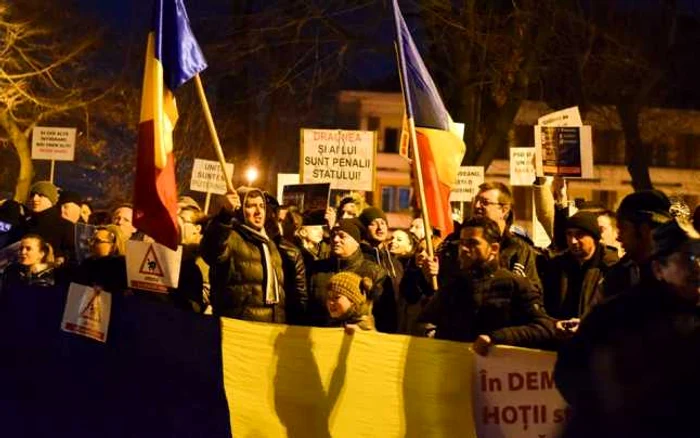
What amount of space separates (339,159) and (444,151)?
3854 millimetres

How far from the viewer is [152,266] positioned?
22.0ft

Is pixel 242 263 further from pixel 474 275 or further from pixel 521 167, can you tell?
pixel 521 167

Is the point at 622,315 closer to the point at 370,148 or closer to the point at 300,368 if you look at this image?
the point at 300,368

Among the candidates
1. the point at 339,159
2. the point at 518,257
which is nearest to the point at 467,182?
the point at 339,159

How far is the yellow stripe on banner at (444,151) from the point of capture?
7.16m

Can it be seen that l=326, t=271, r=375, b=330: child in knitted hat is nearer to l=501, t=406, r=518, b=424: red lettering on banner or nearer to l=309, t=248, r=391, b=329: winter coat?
l=309, t=248, r=391, b=329: winter coat

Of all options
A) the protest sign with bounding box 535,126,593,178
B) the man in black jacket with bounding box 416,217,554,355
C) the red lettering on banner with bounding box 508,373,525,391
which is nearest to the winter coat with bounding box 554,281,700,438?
the red lettering on banner with bounding box 508,373,525,391

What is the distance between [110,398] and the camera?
6695mm

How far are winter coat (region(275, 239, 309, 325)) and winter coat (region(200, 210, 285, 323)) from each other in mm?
300

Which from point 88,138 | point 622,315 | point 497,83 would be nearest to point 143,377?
point 622,315

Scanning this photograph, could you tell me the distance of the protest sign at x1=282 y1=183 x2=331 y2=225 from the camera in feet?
32.1

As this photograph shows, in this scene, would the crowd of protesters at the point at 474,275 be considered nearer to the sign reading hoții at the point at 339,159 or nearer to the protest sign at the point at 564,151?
the protest sign at the point at 564,151

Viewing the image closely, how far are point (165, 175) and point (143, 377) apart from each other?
129 cm

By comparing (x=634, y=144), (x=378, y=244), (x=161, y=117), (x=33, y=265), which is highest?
(x=634, y=144)
